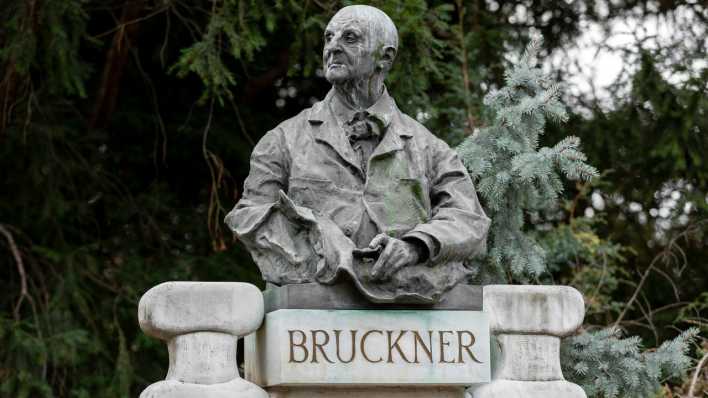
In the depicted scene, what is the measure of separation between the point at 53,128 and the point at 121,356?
1.63 meters

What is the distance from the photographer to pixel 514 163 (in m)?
8.40

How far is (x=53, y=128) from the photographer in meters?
10.7

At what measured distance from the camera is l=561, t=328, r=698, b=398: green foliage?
28.6 feet

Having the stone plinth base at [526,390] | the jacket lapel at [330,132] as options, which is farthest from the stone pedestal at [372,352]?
the jacket lapel at [330,132]

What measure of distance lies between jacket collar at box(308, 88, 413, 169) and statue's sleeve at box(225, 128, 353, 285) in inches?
11.6

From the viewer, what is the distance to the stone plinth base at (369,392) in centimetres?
661

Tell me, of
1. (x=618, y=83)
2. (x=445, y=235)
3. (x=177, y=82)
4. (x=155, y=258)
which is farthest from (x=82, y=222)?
(x=445, y=235)

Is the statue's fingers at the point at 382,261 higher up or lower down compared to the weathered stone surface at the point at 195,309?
higher up

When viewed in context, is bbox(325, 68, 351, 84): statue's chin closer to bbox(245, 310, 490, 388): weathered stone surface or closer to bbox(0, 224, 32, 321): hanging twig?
bbox(245, 310, 490, 388): weathered stone surface

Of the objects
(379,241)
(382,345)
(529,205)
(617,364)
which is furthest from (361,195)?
(617,364)

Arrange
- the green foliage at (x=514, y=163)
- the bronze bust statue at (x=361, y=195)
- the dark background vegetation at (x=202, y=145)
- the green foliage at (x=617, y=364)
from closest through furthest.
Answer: the bronze bust statue at (x=361, y=195) → the green foliage at (x=514, y=163) → the green foliage at (x=617, y=364) → the dark background vegetation at (x=202, y=145)

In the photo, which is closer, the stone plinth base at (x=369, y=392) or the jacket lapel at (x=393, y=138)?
the stone plinth base at (x=369, y=392)

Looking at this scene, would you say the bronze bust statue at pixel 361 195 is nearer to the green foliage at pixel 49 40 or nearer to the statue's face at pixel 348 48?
the statue's face at pixel 348 48

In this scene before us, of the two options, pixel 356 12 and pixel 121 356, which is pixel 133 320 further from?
pixel 356 12
